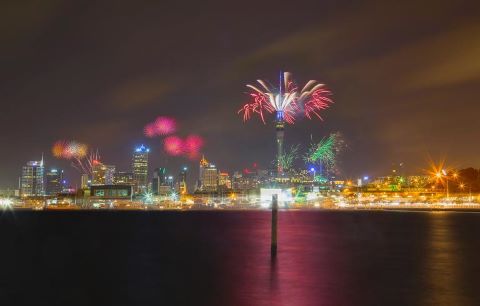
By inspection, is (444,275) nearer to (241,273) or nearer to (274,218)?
(274,218)

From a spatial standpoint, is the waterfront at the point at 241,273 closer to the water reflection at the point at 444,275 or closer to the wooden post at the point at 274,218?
the water reflection at the point at 444,275

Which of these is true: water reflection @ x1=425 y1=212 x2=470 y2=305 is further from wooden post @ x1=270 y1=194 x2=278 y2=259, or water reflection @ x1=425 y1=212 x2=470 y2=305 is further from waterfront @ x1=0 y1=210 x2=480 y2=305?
wooden post @ x1=270 y1=194 x2=278 y2=259

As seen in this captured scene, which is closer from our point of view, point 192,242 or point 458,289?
point 458,289

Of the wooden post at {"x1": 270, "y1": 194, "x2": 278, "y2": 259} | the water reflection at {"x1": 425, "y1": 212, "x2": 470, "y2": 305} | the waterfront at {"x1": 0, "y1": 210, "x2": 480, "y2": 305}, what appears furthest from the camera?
the wooden post at {"x1": 270, "y1": 194, "x2": 278, "y2": 259}

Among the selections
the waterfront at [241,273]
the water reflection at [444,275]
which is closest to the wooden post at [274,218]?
the waterfront at [241,273]

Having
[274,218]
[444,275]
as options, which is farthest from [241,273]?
[444,275]

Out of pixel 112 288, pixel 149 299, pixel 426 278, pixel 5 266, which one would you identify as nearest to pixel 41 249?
pixel 5 266

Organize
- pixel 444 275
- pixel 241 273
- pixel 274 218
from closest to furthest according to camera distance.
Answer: pixel 444 275
pixel 241 273
pixel 274 218

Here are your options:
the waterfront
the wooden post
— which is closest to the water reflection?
the waterfront

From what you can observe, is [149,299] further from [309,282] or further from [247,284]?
[309,282]

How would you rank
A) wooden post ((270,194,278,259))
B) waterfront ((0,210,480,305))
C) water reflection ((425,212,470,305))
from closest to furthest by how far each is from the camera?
waterfront ((0,210,480,305)) → water reflection ((425,212,470,305)) → wooden post ((270,194,278,259))

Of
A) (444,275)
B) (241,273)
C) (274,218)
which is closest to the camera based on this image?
(444,275)
